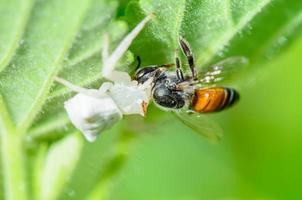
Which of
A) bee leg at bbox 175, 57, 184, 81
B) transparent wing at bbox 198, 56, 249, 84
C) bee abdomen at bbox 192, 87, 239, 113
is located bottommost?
bee abdomen at bbox 192, 87, 239, 113

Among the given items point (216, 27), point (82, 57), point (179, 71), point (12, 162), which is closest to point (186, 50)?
point (216, 27)

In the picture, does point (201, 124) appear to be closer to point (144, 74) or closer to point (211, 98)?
point (211, 98)

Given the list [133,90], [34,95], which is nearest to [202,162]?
[133,90]

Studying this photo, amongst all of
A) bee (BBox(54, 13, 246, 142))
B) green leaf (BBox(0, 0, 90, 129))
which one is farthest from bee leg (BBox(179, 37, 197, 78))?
green leaf (BBox(0, 0, 90, 129))

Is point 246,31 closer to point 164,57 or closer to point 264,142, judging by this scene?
point 164,57

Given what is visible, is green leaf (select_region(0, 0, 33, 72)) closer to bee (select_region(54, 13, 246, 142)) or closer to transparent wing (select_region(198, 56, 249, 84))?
bee (select_region(54, 13, 246, 142))
